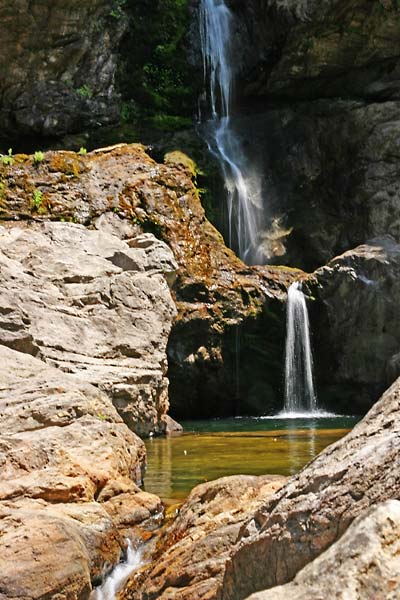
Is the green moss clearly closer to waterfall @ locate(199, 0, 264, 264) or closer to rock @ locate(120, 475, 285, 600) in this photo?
waterfall @ locate(199, 0, 264, 264)

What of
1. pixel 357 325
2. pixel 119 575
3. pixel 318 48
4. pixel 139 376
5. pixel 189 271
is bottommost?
pixel 119 575

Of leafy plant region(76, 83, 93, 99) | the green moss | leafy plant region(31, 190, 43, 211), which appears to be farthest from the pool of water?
the green moss

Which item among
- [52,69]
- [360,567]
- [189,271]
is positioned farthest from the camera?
[52,69]

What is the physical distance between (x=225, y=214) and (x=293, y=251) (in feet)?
8.00

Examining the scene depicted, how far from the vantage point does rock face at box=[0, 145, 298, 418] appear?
17.9 m

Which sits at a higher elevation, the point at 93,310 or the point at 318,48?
the point at 318,48

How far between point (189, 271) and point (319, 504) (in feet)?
51.9

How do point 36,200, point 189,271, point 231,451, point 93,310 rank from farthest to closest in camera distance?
point 189,271
point 36,200
point 93,310
point 231,451

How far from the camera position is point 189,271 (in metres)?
18.5

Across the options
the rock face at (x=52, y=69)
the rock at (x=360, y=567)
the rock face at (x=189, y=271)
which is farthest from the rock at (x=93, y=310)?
the rock face at (x=52, y=69)

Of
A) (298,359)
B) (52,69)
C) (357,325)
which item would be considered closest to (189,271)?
(298,359)

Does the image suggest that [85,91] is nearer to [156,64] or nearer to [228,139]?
[156,64]

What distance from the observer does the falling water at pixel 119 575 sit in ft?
17.1

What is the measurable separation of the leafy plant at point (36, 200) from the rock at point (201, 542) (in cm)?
1244
